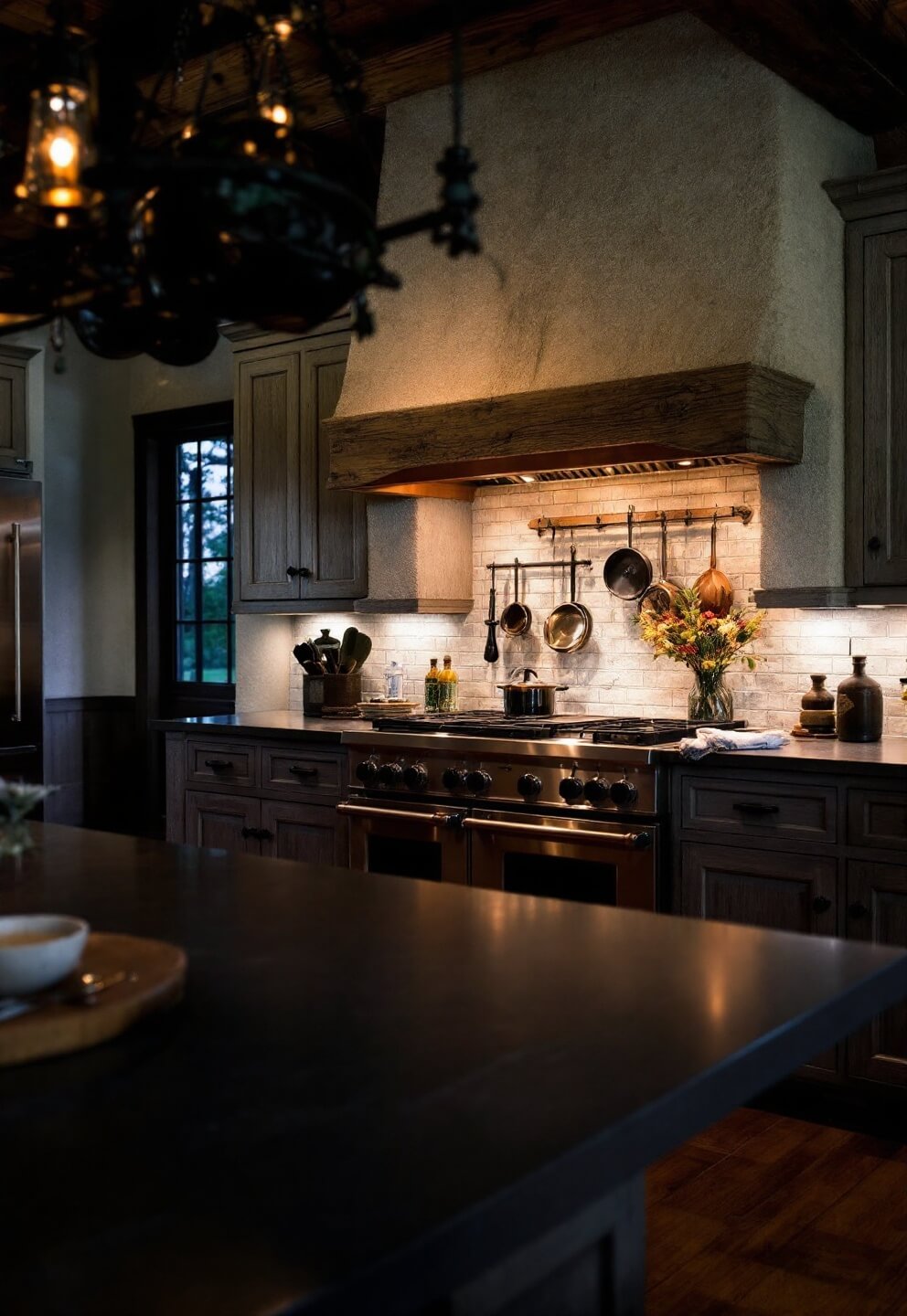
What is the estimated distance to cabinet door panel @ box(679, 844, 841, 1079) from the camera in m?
3.71

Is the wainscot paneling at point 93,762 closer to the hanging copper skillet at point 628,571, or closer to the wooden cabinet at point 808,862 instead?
the hanging copper skillet at point 628,571

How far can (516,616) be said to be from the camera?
201 inches

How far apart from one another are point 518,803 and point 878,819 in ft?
3.85

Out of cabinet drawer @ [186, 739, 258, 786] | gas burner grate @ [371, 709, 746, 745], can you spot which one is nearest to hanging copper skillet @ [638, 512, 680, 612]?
gas burner grate @ [371, 709, 746, 745]

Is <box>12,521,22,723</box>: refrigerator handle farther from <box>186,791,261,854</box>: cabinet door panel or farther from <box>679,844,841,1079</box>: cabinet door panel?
<box>679,844,841,1079</box>: cabinet door panel

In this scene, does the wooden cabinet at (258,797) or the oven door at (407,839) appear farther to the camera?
the wooden cabinet at (258,797)

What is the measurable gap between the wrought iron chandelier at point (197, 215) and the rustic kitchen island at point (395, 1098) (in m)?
0.88

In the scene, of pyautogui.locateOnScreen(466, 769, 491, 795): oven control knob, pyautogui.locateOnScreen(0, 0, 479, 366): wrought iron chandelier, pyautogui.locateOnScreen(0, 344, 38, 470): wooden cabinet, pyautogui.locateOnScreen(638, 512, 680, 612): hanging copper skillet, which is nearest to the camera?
pyautogui.locateOnScreen(0, 0, 479, 366): wrought iron chandelier

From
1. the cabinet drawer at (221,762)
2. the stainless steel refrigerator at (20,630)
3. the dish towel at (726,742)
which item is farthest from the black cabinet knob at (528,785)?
the stainless steel refrigerator at (20,630)

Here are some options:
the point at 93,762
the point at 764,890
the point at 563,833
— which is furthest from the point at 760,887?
the point at 93,762

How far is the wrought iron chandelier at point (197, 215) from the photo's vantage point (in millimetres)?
1610

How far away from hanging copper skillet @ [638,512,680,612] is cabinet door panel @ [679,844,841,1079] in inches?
40.9

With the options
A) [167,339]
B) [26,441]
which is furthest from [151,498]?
[167,339]

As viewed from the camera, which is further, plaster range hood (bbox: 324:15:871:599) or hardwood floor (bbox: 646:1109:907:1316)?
plaster range hood (bbox: 324:15:871:599)
